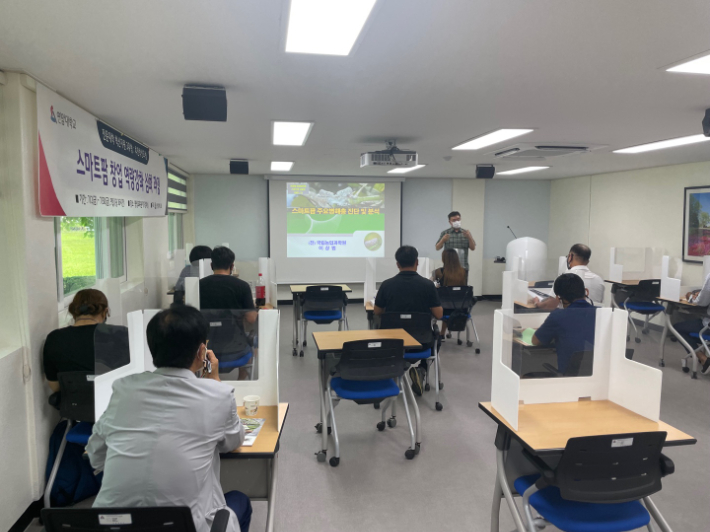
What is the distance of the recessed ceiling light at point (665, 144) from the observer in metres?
4.58

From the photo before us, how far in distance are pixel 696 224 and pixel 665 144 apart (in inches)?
86.3

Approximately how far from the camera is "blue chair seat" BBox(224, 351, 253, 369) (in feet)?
7.98

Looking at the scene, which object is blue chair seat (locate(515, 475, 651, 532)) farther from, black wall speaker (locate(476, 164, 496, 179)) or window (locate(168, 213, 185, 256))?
window (locate(168, 213, 185, 256))

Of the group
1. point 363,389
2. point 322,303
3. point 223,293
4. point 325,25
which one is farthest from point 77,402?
point 322,303

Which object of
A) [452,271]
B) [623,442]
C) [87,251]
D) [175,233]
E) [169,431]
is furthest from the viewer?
[175,233]

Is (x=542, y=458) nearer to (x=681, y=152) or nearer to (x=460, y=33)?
(x=460, y=33)

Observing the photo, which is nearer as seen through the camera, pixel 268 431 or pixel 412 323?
pixel 268 431

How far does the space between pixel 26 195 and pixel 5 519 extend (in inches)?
65.7

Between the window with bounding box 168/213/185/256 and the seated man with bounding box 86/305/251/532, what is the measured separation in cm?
643

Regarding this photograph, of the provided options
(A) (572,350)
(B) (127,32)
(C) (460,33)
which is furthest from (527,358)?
(B) (127,32)

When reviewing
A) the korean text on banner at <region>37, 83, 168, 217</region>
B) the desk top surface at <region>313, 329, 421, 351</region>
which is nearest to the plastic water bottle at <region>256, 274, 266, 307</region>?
the korean text on banner at <region>37, 83, 168, 217</region>

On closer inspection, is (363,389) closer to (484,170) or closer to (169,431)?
(169,431)

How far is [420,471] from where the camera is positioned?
3.08 metres

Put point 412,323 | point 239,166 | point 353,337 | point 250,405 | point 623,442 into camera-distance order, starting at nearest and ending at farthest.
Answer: point 623,442, point 250,405, point 353,337, point 412,323, point 239,166
